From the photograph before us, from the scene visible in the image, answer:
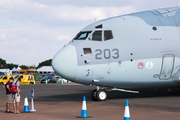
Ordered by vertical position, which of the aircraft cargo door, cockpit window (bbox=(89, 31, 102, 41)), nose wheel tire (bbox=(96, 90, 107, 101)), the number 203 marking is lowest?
nose wheel tire (bbox=(96, 90, 107, 101))

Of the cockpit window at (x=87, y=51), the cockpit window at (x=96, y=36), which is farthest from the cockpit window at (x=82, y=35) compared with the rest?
the cockpit window at (x=87, y=51)

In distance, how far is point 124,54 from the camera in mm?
17922

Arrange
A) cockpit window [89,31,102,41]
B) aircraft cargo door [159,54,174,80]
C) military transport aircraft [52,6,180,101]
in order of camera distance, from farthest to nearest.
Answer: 1. aircraft cargo door [159,54,174,80]
2. cockpit window [89,31,102,41]
3. military transport aircraft [52,6,180,101]

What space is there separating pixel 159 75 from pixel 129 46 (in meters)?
2.80

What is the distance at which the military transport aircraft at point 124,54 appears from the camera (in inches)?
687

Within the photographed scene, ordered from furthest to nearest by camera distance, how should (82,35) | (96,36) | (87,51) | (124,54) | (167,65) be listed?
(82,35)
(167,65)
(96,36)
(124,54)
(87,51)

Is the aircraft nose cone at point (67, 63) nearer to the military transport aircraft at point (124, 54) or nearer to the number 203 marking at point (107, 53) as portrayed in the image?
the military transport aircraft at point (124, 54)

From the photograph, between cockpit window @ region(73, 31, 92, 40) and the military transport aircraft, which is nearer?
the military transport aircraft

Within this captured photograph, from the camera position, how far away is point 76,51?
17375 millimetres

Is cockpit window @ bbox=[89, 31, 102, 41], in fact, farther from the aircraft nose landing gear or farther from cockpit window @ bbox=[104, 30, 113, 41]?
the aircraft nose landing gear

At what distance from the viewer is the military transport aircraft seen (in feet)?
57.3

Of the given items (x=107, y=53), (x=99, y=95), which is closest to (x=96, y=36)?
(x=107, y=53)

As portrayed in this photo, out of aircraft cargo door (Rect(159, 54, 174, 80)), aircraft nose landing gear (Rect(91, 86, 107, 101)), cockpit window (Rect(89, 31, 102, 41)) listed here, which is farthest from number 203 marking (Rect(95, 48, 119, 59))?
aircraft cargo door (Rect(159, 54, 174, 80))

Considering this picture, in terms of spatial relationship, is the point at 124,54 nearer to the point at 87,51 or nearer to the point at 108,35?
the point at 108,35
